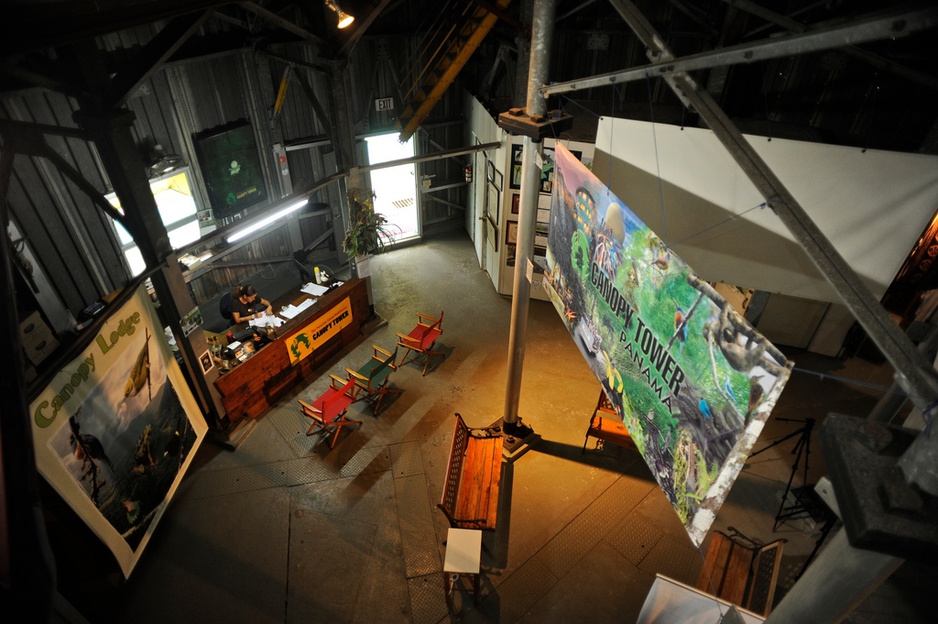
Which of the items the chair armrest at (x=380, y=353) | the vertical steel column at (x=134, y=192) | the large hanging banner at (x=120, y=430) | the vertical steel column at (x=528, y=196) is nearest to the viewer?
the large hanging banner at (x=120, y=430)

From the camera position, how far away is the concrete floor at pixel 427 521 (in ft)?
18.9

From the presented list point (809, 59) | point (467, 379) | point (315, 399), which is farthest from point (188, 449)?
point (809, 59)

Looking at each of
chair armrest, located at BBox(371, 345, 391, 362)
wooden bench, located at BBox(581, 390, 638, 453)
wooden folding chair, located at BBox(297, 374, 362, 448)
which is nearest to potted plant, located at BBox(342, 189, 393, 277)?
chair armrest, located at BBox(371, 345, 391, 362)

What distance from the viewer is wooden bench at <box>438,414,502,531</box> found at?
238 inches

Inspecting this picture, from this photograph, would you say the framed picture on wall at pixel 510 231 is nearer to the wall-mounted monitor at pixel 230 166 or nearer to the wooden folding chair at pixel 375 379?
the wooden folding chair at pixel 375 379

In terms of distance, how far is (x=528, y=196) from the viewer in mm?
5699

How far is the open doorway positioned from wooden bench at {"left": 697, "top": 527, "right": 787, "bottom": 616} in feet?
32.2

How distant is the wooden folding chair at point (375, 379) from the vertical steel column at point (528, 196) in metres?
2.18

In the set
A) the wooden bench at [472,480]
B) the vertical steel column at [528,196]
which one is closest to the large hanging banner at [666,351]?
the vertical steel column at [528,196]

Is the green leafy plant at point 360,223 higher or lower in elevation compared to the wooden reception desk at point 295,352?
higher

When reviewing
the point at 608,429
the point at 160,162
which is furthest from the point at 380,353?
the point at 160,162

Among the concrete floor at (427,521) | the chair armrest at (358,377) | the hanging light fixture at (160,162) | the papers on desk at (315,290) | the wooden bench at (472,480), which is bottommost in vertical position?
the concrete floor at (427,521)

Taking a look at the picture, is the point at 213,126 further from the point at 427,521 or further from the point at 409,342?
the point at 427,521

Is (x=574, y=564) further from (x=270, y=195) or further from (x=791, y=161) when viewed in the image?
(x=270, y=195)
